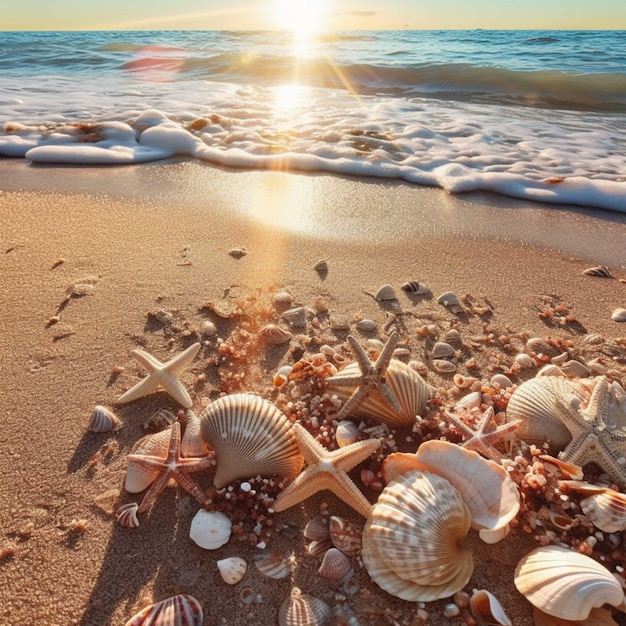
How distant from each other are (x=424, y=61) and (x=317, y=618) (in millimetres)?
17092

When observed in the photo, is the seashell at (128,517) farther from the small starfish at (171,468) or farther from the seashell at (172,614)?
the seashell at (172,614)

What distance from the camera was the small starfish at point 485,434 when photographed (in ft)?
7.64

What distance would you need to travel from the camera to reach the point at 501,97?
1162cm

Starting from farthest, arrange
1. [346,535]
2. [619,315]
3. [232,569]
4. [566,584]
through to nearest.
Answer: [619,315] → [346,535] → [232,569] → [566,584]

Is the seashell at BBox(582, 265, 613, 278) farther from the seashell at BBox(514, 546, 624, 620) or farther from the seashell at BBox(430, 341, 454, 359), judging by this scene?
the seashell at BBox(514, 546, 624, 620)

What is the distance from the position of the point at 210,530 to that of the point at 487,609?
119 centimetres

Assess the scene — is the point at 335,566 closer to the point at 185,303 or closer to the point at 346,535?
the point at 346,535

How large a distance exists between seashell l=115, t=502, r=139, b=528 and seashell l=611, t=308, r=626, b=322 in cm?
359

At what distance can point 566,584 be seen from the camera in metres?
1.79

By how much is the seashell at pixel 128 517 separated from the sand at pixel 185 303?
0.04 metres

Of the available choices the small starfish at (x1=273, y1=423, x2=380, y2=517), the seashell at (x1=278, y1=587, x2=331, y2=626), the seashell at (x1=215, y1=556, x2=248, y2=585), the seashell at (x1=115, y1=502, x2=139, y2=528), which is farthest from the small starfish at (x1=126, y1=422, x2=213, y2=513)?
the seashell at (x1=278, y1=587, x2=331, y2=626)

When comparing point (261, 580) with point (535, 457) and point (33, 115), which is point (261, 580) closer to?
point (535, 457)

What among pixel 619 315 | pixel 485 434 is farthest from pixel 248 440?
pixel 619 315

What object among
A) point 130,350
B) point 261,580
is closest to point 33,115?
point 130,350
